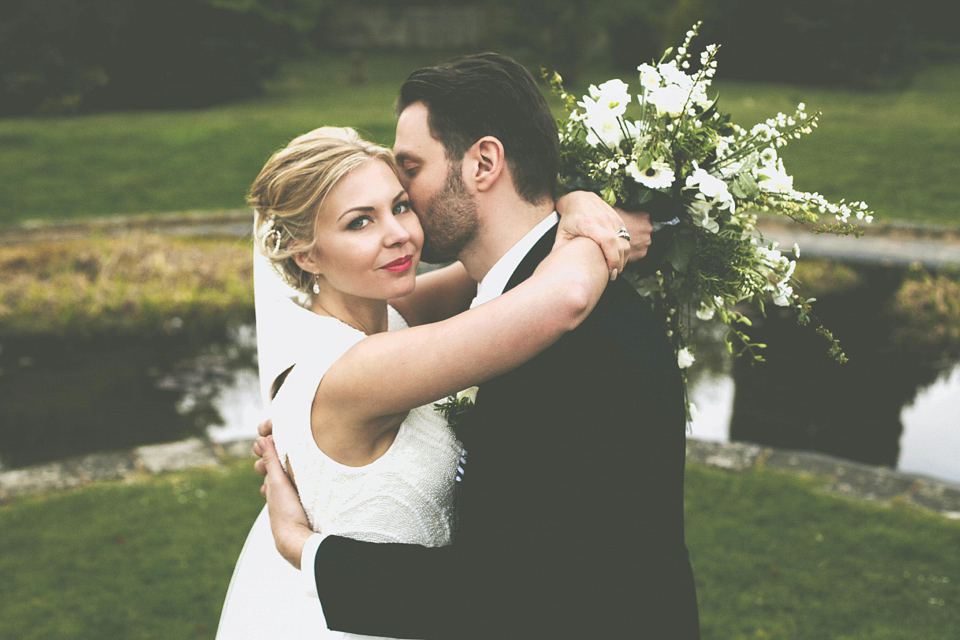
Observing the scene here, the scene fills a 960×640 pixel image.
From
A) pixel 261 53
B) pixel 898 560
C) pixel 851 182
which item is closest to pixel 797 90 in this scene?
pixel 851 182

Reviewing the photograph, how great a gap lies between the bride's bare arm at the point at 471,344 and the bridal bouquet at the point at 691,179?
0.55 m

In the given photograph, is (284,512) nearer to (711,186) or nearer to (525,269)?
(525,269)

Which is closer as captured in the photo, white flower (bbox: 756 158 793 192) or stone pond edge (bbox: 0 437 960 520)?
white flower (bbox: 756 158 793 192)

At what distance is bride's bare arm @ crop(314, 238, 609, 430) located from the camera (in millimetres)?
2100

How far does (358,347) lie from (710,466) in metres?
4.65

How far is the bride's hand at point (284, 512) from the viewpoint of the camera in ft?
8.11

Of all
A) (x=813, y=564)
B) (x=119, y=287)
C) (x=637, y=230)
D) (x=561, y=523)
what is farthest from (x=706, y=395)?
(x=119, y=287)

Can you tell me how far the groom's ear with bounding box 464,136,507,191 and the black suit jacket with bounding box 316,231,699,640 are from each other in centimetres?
57

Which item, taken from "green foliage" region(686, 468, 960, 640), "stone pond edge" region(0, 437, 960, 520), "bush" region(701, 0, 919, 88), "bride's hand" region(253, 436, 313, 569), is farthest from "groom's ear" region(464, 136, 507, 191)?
"bush" region(701, 0, 919, 88)

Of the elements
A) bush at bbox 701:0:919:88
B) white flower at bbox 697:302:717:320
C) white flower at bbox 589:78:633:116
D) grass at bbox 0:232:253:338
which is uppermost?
bush at bbox 701:0:919:88

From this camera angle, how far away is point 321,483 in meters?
2.46

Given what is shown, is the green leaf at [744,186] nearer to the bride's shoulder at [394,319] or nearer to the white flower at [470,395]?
the white flower at [470,395]

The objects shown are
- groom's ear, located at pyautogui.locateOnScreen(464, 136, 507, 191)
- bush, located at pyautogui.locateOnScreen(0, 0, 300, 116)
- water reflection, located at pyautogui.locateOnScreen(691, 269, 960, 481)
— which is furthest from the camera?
bush, located at pyautogui.locateOnScreen(0, 0, 300, 116)

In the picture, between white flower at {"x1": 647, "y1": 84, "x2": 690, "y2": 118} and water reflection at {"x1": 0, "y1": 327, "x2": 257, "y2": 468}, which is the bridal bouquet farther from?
water reflection at {"x1": 0, "y1": 327, "x2": 257, "y2": 468}
